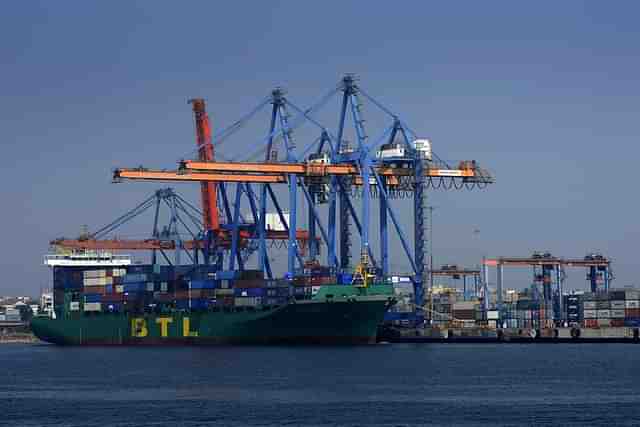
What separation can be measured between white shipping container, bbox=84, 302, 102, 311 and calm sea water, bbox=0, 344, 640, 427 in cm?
2020

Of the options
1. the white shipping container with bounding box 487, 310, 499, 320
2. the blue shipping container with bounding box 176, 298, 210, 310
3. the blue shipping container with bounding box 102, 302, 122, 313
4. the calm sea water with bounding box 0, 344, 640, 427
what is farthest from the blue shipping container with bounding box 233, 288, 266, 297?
the white shipping container with bounding box 487, 310, 499, 320

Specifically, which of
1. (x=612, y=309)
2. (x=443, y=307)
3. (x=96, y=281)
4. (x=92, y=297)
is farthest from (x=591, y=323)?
(x=92, y=297)

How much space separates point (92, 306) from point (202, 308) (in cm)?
1392

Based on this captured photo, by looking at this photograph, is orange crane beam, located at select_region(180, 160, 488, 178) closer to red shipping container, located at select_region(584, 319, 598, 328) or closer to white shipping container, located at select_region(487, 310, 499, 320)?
red shipping container, located at select_region(584, 319, 598, 328)

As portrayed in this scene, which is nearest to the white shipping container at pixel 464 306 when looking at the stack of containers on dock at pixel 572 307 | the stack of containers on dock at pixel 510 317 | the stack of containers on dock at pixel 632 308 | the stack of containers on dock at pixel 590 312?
the stack of containers on dock at pixel 510 317

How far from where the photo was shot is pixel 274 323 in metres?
95.0

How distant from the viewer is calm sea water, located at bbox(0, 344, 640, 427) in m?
46.7

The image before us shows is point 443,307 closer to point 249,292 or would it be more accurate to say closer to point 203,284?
point 203,284

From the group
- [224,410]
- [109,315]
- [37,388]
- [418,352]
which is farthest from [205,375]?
[109,315]

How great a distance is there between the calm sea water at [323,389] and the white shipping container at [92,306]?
20196mm

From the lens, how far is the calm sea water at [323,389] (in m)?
46.7

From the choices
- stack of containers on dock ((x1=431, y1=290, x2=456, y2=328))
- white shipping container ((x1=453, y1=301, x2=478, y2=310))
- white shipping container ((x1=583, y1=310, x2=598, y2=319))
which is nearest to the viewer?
white shipping container ((x1=583, y1=310, x2=598, y2=319))

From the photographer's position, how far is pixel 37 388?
60.8 m

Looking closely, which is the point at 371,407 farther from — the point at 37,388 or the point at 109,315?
the point at 109,315
